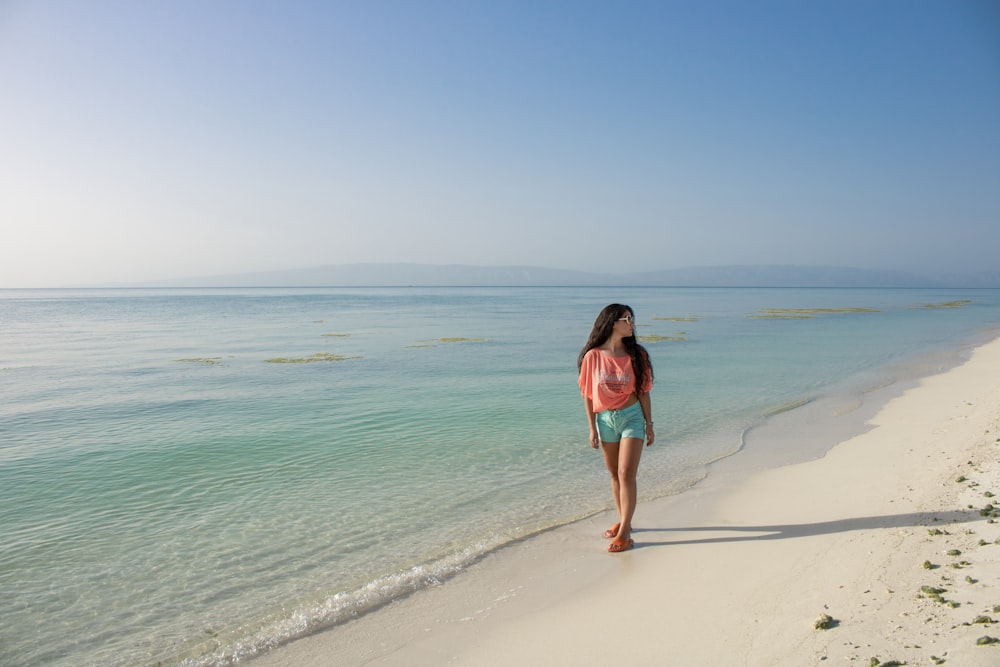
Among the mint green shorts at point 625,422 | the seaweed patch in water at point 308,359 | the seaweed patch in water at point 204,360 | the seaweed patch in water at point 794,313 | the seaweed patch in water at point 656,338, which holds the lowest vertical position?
the seaweed patch in water at point 794,313

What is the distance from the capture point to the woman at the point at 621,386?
577 cm

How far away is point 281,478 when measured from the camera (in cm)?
934

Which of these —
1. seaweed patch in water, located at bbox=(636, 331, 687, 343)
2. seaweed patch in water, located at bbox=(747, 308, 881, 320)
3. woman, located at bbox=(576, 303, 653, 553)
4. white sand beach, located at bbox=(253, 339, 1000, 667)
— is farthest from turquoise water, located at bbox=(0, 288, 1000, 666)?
seaweed patch in water, located at bbox=(747, 308, 881, 320)

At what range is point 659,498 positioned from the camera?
8.00 m

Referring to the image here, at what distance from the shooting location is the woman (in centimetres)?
577

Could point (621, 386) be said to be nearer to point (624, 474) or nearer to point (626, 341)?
point (626, 341)

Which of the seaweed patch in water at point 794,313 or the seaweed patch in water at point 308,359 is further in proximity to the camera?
the seaweed patch in water at point 794,313

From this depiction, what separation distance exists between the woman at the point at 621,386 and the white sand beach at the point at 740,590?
1039mm

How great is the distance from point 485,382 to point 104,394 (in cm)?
1093

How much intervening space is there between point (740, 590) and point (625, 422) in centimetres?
171

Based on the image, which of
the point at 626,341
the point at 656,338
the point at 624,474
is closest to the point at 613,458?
the point at 624,474

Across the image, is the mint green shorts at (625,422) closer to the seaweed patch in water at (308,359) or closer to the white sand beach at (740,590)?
the white sand beach at (740,590)

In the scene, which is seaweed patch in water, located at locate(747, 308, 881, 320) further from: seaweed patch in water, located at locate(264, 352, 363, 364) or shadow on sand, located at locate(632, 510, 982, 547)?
shadow on sand, located at locate(632, 510, 982, 547)

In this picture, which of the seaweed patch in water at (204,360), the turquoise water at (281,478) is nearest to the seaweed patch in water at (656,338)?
the turquoise water at (281,478)
